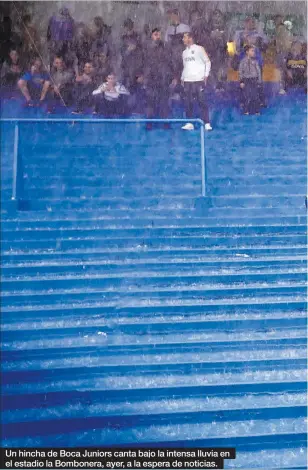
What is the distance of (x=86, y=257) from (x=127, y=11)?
1.29 metres

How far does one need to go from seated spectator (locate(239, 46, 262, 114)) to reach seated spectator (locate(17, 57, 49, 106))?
3.43 feet

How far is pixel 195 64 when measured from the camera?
265 centimetres

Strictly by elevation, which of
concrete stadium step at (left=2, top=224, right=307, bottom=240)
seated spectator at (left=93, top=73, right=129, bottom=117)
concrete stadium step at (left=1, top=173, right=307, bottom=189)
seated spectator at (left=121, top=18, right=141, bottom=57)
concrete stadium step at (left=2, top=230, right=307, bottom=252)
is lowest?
concrete stadium step at (left=2, top=230, right=307, bottom=252)

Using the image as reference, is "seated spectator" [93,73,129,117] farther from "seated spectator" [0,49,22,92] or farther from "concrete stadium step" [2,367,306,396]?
"concrete stadium step" [2,367,306,396]

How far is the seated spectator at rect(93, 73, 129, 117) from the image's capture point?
2678 millimetres

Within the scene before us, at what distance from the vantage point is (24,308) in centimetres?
233

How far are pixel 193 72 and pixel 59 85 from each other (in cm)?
71

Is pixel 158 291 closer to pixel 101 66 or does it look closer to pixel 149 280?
pixel 149 280

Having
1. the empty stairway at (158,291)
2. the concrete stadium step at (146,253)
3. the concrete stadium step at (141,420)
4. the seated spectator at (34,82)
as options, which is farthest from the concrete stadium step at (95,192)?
the concrete stadium step at (141,420)

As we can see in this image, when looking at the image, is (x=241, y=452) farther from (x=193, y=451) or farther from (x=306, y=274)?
(x=306, y=274)

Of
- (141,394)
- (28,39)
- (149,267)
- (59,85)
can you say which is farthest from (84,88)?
(141,394)

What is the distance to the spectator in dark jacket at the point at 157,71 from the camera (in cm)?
262

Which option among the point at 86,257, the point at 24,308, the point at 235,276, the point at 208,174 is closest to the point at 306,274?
the point at 235,276
